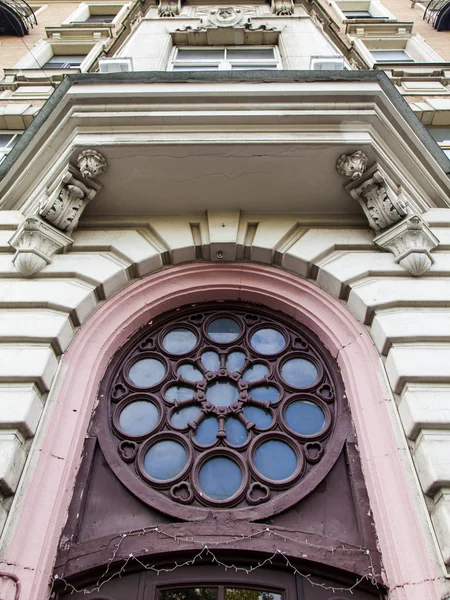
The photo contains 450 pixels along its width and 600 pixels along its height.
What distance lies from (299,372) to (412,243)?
79.6 inches

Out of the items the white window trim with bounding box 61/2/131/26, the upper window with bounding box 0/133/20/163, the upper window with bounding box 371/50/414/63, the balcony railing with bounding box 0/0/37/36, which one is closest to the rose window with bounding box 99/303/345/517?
the upper window with bounding box 0/133/20/163

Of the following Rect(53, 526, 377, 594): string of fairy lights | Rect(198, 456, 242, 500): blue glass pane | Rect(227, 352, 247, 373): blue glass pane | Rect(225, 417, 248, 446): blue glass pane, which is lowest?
Rect(53, 526, 377, 594): string of fairy lights

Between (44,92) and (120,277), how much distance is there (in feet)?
25.4

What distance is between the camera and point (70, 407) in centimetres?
482

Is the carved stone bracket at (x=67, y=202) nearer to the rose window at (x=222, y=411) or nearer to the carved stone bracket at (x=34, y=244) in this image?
the carved stone bracket at (x=34, y=244)

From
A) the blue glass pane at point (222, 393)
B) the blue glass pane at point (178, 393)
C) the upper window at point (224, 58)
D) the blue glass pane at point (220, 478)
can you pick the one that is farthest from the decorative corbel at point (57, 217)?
the upper window at point (224, 58)

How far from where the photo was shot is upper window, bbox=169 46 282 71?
9.92m

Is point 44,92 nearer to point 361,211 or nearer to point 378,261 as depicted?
point 361,211

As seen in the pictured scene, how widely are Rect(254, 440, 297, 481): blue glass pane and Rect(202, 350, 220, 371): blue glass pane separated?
1.15m

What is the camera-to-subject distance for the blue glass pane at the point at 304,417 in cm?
504

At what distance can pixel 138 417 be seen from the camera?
17.0 ft

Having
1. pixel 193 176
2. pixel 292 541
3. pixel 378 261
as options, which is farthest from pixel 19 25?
pixel 292 541

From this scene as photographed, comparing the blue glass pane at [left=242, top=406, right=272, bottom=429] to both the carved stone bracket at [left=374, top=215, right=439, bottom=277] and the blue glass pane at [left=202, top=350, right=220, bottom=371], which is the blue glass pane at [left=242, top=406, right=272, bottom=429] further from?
the carved stone bracket at [left=374, top=215, right=439, bottom=277]

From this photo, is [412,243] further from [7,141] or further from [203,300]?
[7,141]
